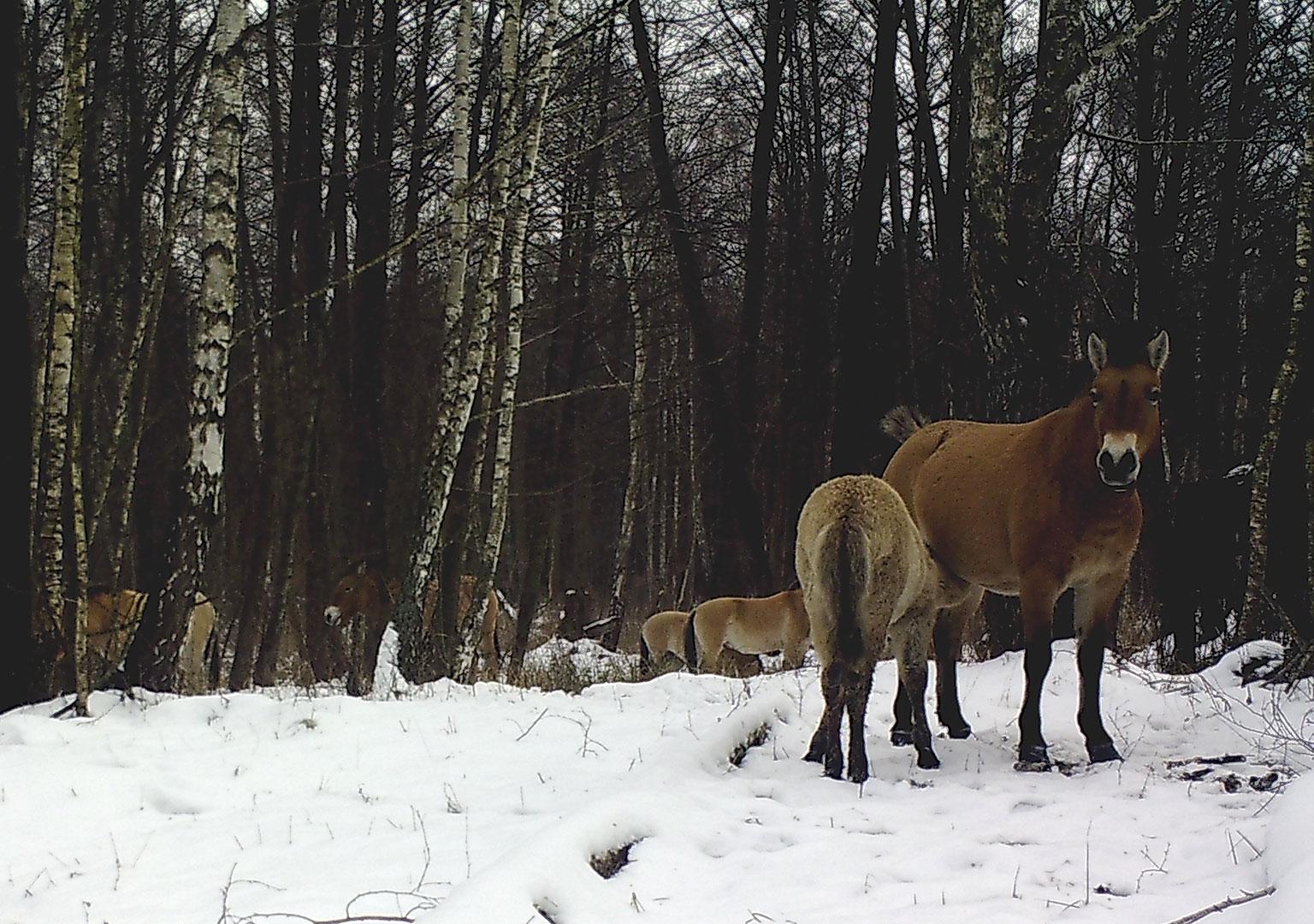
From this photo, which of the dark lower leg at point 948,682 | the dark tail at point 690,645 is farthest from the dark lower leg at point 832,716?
the dark tail at point 690,645

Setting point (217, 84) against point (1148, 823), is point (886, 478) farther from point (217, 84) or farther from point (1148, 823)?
point (217, 84)

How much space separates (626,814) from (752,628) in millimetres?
9534

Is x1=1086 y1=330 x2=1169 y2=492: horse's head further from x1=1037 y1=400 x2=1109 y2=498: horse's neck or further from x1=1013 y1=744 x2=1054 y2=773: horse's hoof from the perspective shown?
x1=1013 y1=744 x2=1054 y2=773: horse's hoof

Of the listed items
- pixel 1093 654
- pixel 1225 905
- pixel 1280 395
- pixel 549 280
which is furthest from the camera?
pixel 549 280

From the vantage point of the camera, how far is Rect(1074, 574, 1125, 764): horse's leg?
19.1 ft

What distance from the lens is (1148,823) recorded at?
4.45 m

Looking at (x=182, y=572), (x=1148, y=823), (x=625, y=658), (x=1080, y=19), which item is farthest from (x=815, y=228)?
(x=1148, y=823)

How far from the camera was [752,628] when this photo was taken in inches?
545

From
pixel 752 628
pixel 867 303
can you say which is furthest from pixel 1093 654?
pixel 867 303

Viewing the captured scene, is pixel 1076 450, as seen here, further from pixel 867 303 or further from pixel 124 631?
pixel 867 303

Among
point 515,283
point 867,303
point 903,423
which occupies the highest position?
point 867,303

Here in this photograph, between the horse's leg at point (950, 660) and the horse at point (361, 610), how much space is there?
234 inches

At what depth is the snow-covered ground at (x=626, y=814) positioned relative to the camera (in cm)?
367

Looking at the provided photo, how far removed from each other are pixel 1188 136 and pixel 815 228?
6.00m
